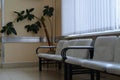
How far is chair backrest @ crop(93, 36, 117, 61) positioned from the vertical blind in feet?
1.45

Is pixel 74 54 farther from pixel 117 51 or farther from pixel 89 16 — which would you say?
pixel 117 51

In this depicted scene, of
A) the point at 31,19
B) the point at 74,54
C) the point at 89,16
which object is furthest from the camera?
the point at 31,19

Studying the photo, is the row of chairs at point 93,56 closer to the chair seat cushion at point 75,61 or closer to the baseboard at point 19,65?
the chair seat cushion at point 75,61

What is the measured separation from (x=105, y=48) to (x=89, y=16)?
5.12 feet

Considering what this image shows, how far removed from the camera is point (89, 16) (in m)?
5.32

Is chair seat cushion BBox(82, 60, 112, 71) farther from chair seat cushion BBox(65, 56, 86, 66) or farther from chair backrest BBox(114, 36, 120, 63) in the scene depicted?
chair backrest BBox(114, 36, 120, 63)

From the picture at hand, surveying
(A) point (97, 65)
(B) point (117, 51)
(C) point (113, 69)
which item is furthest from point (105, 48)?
(C) point (113, 69)

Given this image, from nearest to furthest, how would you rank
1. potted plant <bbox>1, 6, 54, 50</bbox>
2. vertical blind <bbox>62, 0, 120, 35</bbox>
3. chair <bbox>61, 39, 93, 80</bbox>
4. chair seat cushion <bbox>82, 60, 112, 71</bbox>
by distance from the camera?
chair seat cushion <bbox>82, 60, 112, 71</bbox>
chair <bbox>61, 39, 93, 80</bbox>
vertical blind <bbox>62, 0, 120, 35</bbox>
potted plant <bbox>1, 6, 54, 50</bbox>

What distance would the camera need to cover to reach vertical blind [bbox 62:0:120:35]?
4.36m

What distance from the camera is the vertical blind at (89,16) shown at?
4.36 m

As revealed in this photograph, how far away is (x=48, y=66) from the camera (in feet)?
23.5

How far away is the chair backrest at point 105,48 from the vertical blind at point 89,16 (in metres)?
0.44

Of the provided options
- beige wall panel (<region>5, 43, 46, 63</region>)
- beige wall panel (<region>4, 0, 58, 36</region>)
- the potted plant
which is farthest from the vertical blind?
beige wall panel (<region>5, 43, 46, 63</region>)

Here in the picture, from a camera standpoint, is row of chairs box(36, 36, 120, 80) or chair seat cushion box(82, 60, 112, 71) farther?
row of chairs box(36, 36, 120, 80)
